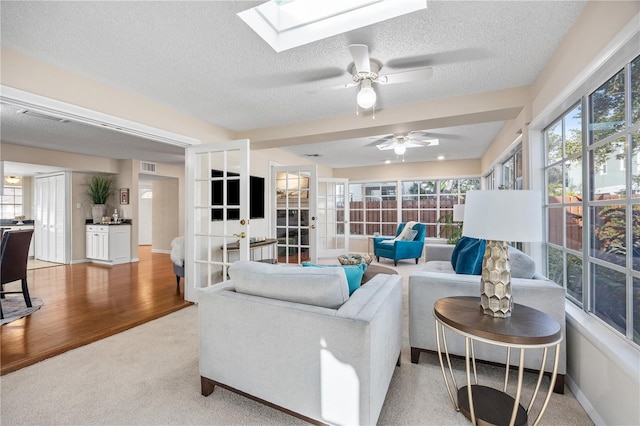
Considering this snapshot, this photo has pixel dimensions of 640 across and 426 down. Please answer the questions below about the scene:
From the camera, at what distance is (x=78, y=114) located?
2.43m

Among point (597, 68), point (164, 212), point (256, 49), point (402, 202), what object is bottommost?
point (164, 212)

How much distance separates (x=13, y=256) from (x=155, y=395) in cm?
274

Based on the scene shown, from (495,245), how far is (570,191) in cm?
110

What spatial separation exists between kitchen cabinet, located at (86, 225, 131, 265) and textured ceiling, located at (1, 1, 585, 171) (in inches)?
167

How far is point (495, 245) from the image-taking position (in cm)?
153

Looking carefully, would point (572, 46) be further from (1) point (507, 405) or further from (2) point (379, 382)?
(2) point (379, 382)

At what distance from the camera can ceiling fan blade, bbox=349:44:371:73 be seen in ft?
6.04

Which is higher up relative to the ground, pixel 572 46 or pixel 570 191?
pixel 572 46

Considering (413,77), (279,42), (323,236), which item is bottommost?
(323,236)

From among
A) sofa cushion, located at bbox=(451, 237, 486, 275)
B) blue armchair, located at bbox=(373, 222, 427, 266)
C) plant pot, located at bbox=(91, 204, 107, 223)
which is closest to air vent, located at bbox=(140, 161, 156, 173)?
plant pot, located at bbox=(91, 204, 107, 223)

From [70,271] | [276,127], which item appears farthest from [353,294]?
[70,271]

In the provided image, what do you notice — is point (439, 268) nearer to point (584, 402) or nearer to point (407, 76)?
point (584, 402)

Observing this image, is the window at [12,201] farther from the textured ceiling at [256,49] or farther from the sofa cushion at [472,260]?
the sofa cushion at [472,260]

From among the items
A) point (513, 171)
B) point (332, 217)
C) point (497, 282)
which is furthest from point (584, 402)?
point (332, 217)
